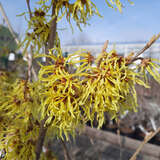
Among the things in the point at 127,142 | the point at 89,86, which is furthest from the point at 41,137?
the point at 127,142

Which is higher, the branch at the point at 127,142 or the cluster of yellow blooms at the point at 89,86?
the cluster of yellow blooms at the point at 89,86

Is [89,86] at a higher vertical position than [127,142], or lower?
higher

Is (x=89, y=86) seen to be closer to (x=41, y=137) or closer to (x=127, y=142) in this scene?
(x=41, y=137)

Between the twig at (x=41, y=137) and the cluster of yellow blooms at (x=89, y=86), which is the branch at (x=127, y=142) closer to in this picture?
the twig at (x=41, y=137)

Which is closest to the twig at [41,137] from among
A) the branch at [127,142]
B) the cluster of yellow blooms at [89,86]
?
the cluster of yellow blooms at [89,86]

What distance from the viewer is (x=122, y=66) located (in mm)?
257

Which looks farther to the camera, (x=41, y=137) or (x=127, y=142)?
(x=127, y=142)

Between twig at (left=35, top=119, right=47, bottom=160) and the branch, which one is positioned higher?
twig at (left=35, top=119, right=47, bottom=160)

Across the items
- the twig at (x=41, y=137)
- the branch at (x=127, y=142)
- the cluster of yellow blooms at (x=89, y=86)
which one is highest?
the cluster of yellow blooms at (x=89, y=86)

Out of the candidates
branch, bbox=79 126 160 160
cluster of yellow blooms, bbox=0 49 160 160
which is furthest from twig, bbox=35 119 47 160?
branch, bbox=79 126 160 160

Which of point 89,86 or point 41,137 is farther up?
point 89,86

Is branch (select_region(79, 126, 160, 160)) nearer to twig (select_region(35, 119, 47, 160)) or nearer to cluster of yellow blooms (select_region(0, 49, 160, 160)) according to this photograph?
twig (select_region(35, 119, 47, 160))

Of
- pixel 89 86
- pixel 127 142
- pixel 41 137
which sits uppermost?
pixel 89 86

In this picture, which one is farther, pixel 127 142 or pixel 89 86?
pixel 127 142
